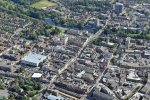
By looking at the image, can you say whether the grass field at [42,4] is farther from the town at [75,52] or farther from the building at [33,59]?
the building at [33,59]

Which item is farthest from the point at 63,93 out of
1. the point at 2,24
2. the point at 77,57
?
the point at 2,24

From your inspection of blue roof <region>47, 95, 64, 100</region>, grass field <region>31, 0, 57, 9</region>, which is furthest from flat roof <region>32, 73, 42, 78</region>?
grass field <region>31, 0, 57, 9</region>

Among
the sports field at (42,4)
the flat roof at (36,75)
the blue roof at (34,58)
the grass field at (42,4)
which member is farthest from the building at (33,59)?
the sports field at (42,4)

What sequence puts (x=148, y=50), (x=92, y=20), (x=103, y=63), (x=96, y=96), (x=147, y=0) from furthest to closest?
(x=147, y=0) → (x=92, y=20) → (x=148, y=50) → (x=103, y=63) → (x=96, y=96)

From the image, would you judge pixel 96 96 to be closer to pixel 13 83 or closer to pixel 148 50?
pixel 13 83

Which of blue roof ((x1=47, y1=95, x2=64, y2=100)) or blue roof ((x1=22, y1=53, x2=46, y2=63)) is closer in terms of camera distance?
blue roof ((x1=47, y1=95, x2=64, y2=100))

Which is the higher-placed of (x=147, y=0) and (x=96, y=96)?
(x=147, y=0)

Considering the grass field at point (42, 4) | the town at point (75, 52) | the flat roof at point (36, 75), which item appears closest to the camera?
the town at point (75, 52)

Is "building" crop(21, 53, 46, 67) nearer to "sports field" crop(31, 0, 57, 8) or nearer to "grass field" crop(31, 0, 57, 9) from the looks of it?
"grass field" crop(31, 0, 57, 9)
